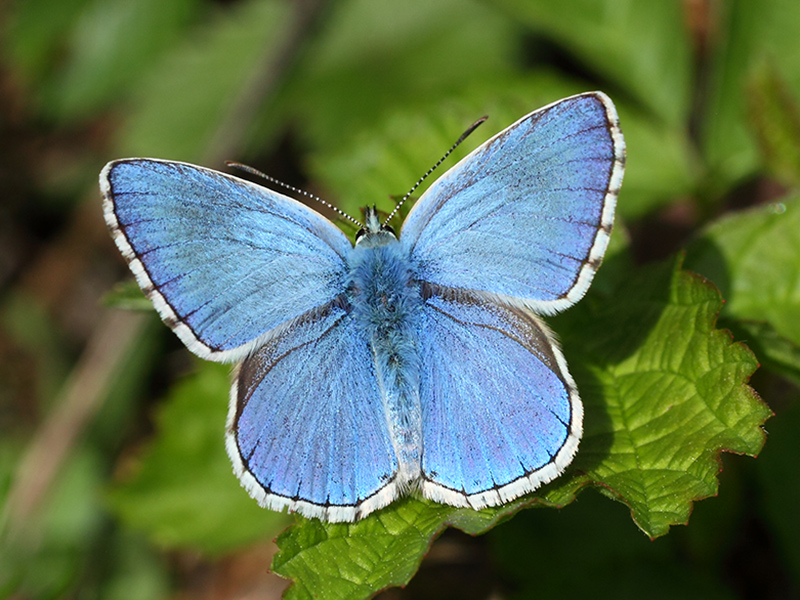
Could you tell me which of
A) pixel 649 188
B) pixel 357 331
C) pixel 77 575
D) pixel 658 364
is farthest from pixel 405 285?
pixel 77 575

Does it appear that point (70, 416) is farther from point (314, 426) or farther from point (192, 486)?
point (314, 426)

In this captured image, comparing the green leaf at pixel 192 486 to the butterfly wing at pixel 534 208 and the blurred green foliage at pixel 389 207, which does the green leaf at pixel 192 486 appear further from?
the butterfly wing at pixel 534 208

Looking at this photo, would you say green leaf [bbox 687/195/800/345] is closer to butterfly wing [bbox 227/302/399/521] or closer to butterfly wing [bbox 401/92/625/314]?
butterfly wing [bbox 401/92/625/314]

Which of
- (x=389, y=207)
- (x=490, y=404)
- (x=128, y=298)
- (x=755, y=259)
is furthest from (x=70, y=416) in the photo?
(x=755, y=259)

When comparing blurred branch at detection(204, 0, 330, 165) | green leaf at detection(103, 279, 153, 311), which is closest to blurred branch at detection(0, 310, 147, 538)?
blurred branch at detection(204, 0, 330, 165)

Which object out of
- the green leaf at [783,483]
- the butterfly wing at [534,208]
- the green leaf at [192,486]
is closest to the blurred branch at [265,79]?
the green leaf at [192,486]

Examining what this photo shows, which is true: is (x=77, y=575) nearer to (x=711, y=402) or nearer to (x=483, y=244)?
(x=483, y=244)
